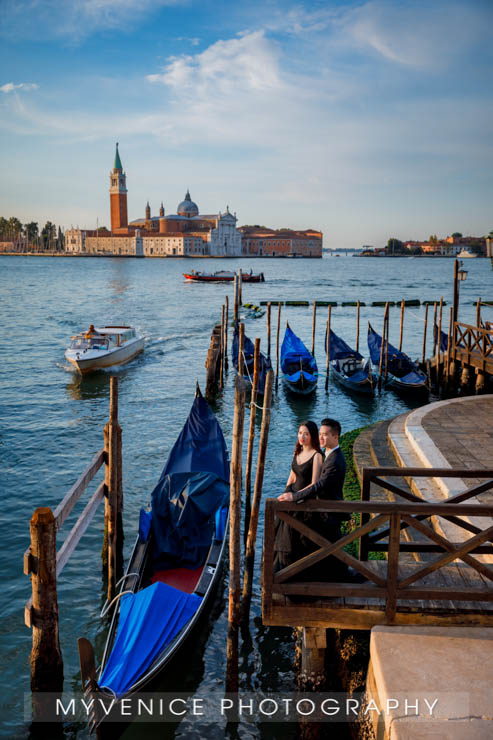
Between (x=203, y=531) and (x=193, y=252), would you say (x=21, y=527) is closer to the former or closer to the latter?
(x=203, y=531)

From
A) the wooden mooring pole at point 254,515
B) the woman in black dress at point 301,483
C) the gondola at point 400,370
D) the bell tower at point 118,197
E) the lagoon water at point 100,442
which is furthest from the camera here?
the bell tower at point 118,197

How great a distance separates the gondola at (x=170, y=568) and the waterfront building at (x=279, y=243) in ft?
427

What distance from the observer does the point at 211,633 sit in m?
5.13

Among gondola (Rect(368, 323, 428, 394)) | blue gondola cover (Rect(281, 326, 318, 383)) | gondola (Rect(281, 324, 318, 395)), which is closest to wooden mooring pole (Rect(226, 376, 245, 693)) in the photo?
gondola (Rect(281, 324, 318, 395))

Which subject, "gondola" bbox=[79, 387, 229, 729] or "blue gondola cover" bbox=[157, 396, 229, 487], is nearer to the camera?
"gondola" bbox=[79, 387, 229, 729]

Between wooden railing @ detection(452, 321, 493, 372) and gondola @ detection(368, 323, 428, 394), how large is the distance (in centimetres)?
128

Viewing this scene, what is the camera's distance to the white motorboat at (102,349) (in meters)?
15.6

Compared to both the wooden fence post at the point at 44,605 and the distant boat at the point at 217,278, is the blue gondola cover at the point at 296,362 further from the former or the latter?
the distant boat at the point at 217,278

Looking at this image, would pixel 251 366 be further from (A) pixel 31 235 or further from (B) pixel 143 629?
(A) pixel 31 235

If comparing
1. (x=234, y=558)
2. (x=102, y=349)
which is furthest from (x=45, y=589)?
(x=102, y=349)

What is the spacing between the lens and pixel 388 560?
3258 millimetres

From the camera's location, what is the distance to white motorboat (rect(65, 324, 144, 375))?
1560cm

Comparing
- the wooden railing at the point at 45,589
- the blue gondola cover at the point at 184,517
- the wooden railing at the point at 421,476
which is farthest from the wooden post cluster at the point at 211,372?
the wooden railing at the point at 421,476

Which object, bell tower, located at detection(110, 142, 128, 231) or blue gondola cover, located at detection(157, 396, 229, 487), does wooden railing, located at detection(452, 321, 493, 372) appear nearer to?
blue gondola cover, located at detection(157, 396, 229, 487)
